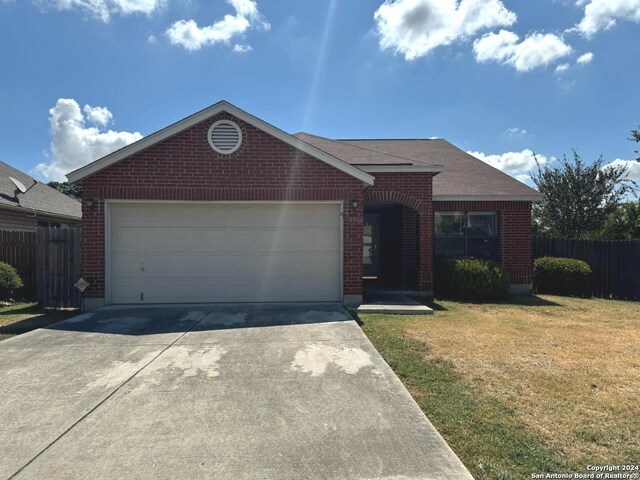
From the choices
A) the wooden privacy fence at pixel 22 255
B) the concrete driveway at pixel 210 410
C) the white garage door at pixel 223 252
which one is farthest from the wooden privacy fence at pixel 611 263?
the wooden privacy fence at pixel 22 255

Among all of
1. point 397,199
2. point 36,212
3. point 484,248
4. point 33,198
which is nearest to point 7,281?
point 36,212

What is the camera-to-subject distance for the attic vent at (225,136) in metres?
9.02

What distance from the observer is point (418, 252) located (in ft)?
37.4

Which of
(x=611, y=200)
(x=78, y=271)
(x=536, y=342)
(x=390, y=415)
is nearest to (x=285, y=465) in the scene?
(x=390, y=415)

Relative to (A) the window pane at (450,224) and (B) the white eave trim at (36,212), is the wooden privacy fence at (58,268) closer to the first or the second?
(B) the white eave trim at (36,212)

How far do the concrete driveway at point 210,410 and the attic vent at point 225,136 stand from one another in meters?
4.36

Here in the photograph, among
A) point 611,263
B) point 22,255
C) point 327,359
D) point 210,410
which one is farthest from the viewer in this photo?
point 611,263

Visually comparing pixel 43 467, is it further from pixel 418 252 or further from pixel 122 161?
pixel 418 252

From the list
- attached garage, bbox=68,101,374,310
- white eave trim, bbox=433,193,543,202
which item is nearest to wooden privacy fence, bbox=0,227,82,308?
attached garage, bbox=68,101,374,310

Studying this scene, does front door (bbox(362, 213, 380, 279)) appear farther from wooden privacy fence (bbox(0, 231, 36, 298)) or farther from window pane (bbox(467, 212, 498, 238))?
wooden privacy fence (bbox(0, 231, 36, 298))

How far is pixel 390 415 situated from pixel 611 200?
23533 millimetres

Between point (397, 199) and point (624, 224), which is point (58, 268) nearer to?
point (397, 199)

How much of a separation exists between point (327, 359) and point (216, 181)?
530 cm

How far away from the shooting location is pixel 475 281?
1067 cm
